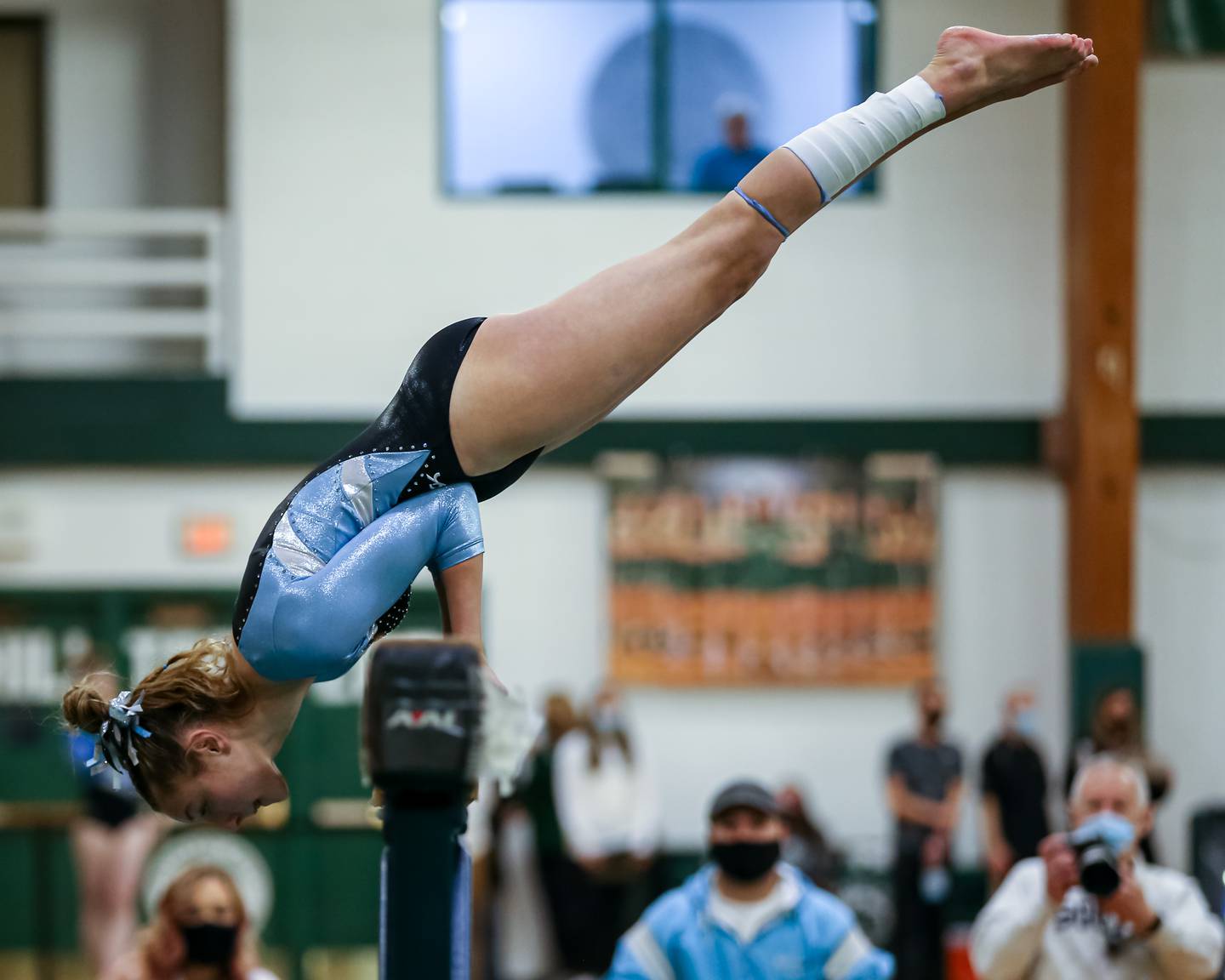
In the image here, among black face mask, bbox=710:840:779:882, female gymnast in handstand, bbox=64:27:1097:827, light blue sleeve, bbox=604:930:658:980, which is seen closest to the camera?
female gymnast in handstand, bbox=64:27:1097:827

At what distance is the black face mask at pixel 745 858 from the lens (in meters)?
3.85

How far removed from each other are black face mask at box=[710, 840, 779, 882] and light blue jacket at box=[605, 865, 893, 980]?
4.6 inches

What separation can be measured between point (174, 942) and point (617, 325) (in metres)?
2.32

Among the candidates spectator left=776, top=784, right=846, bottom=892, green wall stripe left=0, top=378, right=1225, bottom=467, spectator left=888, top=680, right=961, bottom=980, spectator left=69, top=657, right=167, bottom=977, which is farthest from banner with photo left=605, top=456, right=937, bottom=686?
spectator left=69, top=657, right=167, bottom=977

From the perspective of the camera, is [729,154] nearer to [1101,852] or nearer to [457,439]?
[1101,852]

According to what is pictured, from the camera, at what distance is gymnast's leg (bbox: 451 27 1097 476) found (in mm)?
2490

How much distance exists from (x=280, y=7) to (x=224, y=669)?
6.71 meters

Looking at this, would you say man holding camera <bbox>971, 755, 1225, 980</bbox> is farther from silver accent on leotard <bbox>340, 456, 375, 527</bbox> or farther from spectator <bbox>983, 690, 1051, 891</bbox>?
spectator <bbox>983, 690, 1051, 891</bbox>

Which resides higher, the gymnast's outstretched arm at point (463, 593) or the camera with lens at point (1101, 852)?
the gymnast's outstretched arm at point (463, 593)

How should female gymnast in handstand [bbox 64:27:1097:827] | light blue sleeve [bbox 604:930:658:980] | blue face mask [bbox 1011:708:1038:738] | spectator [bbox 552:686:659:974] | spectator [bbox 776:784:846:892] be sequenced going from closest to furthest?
1. female gymnast in handstand [bbox 64:27:1097:827]
2. light blue sleeve [bbox 604:930:658:980]
3. spectator [bbox 776:784:846:892]
4. spectator [bbox 552:686:659:974]
5. blue face mask [bbox 1011:708:1038:738]

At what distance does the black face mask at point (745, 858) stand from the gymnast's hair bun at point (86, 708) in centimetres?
178

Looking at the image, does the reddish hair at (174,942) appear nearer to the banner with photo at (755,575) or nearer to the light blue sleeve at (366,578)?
the light blue sleeve at (366,578)

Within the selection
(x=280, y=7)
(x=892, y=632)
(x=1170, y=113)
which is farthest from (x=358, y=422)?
(x=1170, y=113)

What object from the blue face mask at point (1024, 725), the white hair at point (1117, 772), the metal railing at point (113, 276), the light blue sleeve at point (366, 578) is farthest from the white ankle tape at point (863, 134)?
the metal railing at point (113, 276)
